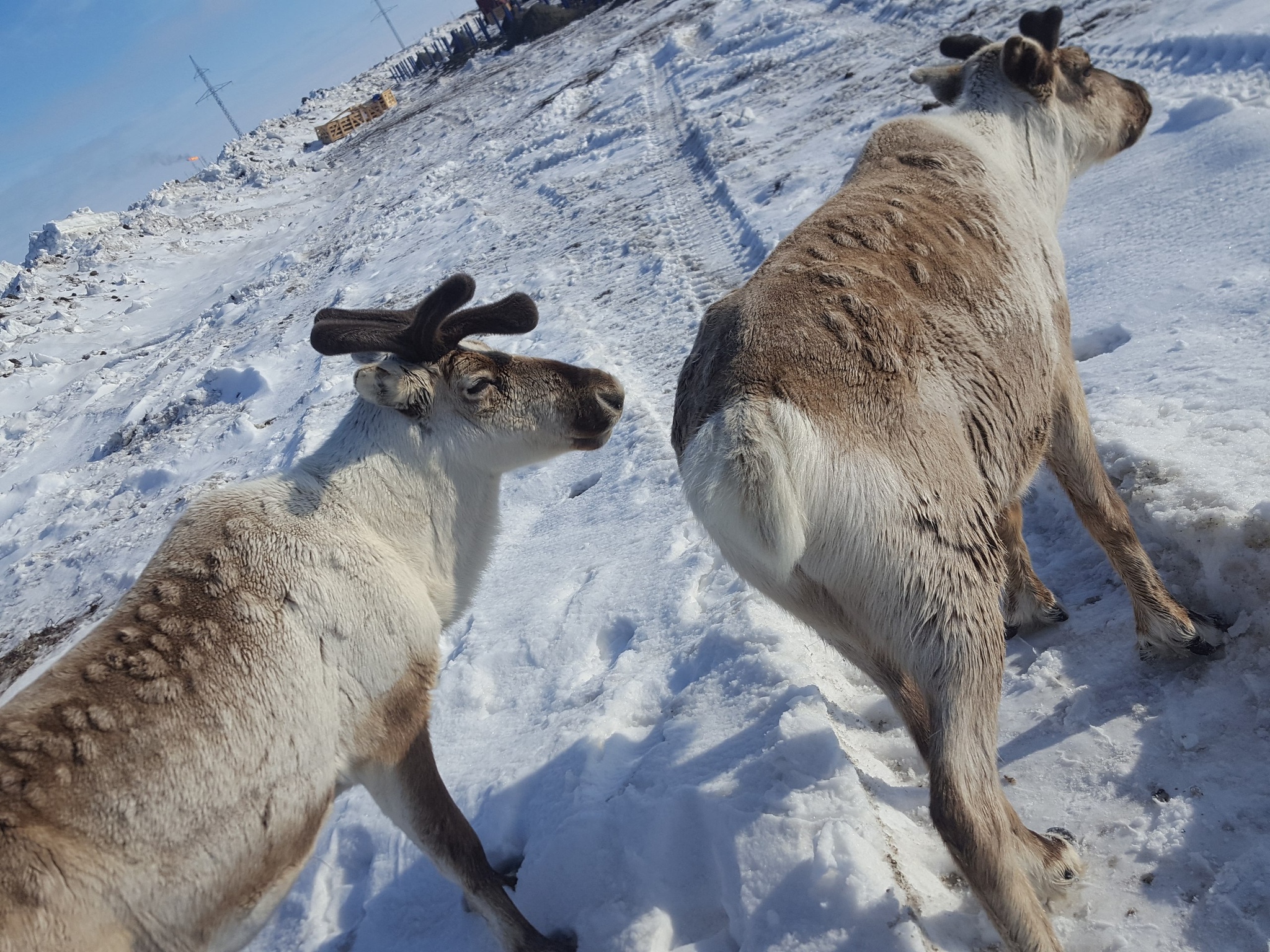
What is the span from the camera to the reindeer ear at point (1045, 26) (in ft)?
13.1

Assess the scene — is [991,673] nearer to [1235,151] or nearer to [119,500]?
[1235,151]

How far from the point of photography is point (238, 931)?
273 centimetres

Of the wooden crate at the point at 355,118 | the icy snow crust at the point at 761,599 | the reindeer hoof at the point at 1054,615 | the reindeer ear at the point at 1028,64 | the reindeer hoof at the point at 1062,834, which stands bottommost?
the reindeer hoof at the point at 1054,615

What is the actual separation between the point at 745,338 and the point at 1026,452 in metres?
1.28

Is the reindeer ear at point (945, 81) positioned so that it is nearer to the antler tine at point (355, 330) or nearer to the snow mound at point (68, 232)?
the antler tine at point (355, 330)

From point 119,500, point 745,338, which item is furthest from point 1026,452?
point 119,500

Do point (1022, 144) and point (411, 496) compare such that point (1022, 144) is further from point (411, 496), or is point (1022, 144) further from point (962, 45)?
point (411, 496)

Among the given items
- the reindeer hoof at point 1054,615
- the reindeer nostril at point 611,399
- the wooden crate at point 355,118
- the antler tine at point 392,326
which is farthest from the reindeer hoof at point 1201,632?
the wooden crate at point 355,118

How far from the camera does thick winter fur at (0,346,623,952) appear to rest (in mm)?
2391

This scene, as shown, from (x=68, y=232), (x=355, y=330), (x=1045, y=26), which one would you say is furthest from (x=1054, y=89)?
(x=68, y=232)

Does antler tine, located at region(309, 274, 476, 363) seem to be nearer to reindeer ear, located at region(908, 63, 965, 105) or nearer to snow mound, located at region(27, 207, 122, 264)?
reindeer ear, located at region(908, 63, 965, 105)

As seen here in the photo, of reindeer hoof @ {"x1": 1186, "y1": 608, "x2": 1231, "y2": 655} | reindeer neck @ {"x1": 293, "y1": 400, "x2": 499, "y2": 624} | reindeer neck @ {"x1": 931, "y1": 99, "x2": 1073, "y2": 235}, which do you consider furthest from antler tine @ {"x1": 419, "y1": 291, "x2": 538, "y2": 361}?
reindeer hoof @ {"x1": 1186, "y1": 608, "x2": 1231, "y2": 655}

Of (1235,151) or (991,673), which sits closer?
(991,673)

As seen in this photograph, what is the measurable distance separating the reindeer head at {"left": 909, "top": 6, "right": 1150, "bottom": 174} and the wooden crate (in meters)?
38.9
